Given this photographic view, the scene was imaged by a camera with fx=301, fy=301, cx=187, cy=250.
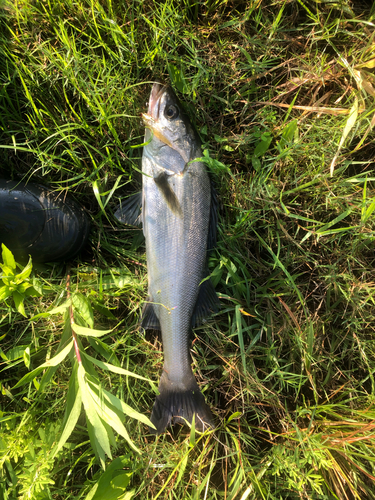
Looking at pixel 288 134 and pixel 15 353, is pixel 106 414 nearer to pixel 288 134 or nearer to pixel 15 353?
pixel 15 353

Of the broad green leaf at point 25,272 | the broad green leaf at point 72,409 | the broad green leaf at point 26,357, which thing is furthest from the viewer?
the broad green leaf at point 26,357

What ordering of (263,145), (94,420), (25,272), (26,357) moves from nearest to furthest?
(94,420) < (25,272) < (26,357) < (263,145)

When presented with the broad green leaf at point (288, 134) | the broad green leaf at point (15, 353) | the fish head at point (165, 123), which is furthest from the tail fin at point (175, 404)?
the broad green leaf at point (288, 134)

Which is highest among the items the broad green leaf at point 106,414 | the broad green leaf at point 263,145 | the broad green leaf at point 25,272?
the broad green leaf at point 263,145

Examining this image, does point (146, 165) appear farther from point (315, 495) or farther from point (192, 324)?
point (315, 495)

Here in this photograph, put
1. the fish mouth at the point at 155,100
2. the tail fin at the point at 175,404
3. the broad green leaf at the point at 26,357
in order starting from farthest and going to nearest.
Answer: the tail fin at the point at 175,404 < the fish mouth at the point at 155,100 < the broad green leaf at the point at 26,357

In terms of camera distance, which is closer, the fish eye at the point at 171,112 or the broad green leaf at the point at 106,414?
the broad green leaf at the point at 106,414

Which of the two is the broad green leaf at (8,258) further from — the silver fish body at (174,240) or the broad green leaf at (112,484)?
the broad green leaf at (112,484)

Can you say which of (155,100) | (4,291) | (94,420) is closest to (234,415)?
Answer: (94,420)
